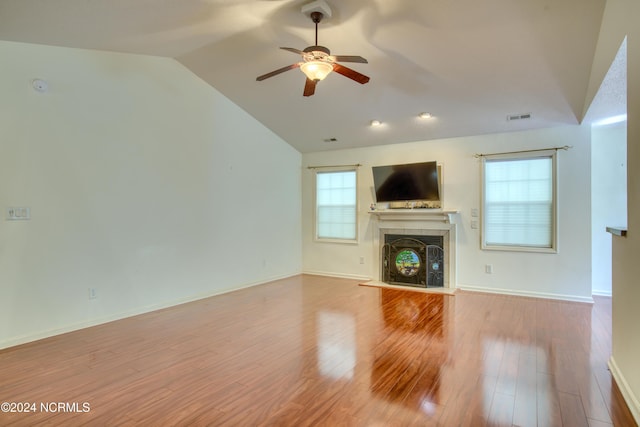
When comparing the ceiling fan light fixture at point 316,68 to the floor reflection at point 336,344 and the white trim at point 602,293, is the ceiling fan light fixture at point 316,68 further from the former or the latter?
the white trim at point 602,293

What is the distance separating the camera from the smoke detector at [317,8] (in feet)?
10.1

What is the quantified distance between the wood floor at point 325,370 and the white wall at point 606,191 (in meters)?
1.56

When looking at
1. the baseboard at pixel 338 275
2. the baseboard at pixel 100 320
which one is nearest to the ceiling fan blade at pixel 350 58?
the baseboard at pixel 100 320

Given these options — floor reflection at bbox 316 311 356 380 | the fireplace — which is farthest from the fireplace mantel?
floor reflection at bbox 316 311 356 380

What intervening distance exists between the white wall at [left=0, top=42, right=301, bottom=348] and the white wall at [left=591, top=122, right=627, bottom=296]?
557cm

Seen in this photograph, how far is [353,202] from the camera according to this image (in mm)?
6746

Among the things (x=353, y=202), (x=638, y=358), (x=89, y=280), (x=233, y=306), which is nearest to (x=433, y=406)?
(x=638, y=358)

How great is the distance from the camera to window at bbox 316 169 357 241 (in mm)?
6762

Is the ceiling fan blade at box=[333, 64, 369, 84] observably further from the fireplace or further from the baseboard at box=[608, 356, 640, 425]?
the fireplace

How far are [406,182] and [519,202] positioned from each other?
173 cm

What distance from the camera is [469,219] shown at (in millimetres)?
5625

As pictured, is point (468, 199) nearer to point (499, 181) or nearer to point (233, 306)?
point (499, 181)

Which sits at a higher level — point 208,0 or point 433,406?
point 208,0

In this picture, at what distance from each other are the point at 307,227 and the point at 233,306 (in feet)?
9.39
